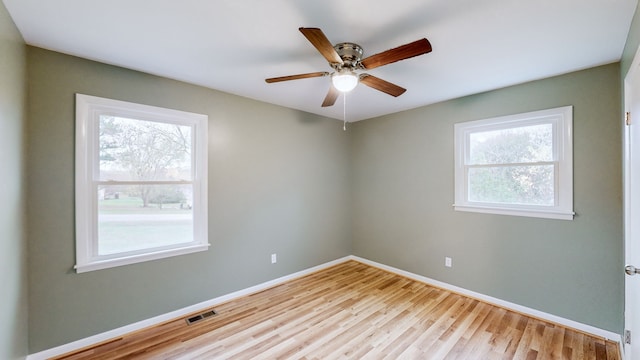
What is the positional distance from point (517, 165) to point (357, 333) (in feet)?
7.98

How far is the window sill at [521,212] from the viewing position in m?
2.54

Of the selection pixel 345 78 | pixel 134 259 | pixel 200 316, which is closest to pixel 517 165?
pixel 345 78

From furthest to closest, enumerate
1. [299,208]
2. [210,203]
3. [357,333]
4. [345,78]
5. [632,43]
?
[299,208] → [210,203] → [357,333] → [345,78] → [632,43]

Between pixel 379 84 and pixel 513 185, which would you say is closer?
pixel 379 84

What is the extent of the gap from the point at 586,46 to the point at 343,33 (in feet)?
6.25

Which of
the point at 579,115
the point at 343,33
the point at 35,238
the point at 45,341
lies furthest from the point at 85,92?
the point at 579,115

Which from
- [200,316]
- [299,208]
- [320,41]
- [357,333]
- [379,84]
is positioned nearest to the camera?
[320,41]

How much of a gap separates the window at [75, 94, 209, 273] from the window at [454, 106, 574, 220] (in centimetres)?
314

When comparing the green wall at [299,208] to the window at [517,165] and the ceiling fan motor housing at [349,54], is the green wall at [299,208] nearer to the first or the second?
the window at [517,165]

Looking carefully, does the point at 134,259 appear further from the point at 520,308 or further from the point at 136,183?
the point at 520,308

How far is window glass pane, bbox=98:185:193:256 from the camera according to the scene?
2361 millimetres

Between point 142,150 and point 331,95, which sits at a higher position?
point 331,95

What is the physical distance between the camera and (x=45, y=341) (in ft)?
6.83

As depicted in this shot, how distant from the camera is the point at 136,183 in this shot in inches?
98.3
